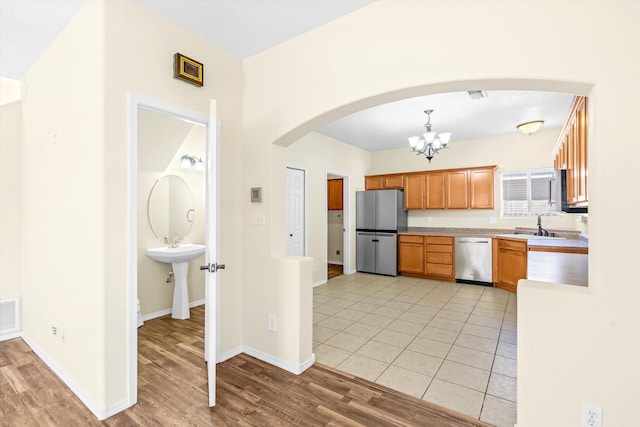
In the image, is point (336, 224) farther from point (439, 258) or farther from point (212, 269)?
point (212, 269)

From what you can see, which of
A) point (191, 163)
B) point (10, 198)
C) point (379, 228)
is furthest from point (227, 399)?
point (379, 228)

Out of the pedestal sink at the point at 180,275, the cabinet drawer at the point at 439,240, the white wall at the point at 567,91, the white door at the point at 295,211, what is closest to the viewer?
the white wall at the point at 567,91

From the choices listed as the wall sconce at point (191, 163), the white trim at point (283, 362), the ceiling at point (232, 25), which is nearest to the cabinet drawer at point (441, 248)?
the ceiling at point (232, 25)

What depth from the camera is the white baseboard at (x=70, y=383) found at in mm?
1915

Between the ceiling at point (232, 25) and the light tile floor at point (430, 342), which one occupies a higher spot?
the ceiling at point (232, 25)

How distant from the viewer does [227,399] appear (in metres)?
2.10

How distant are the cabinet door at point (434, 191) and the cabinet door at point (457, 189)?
4.4 inches

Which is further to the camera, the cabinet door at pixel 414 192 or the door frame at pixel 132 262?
the cabinet door at pixel 414 192

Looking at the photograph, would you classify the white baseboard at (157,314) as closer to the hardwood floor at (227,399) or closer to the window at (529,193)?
the hardwood floor at (227,399)

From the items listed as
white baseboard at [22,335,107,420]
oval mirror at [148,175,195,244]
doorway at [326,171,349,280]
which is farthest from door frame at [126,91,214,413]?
doorway at [326,171,349,280]

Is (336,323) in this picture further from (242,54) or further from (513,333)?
(242,54)

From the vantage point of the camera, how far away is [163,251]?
11.8ft

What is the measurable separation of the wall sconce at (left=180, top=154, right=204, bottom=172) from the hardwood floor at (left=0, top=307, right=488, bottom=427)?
2.36 meters

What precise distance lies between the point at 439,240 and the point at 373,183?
1.91 metres
